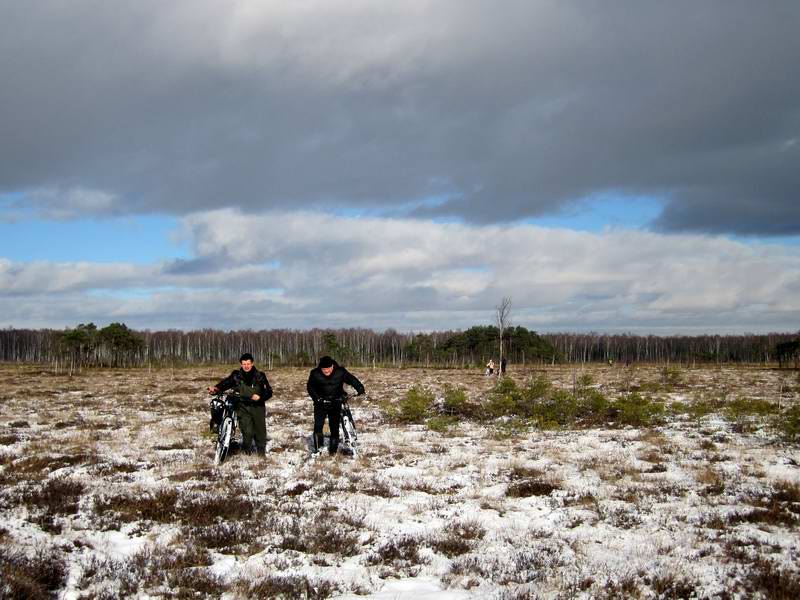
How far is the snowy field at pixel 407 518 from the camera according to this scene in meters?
6.49

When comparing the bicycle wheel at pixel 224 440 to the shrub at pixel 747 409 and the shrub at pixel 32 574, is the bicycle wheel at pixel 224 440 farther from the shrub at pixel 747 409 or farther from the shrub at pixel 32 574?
the shrub at pixel 747 409

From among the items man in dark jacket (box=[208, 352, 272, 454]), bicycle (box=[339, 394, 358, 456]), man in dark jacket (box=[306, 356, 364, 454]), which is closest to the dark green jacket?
man in dark jacket (box=[208, 352, 272, 454])

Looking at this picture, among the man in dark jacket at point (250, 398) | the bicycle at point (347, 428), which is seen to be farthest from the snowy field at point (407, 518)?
the man in dark jacket at point (250, 398)

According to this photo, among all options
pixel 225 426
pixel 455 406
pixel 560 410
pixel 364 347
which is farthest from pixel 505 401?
pixel 364 347

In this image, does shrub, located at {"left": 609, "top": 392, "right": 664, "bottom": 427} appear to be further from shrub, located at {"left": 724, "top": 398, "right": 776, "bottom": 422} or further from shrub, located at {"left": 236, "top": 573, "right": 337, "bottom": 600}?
shrub, located at {"left": 236, "top": 573, "right": 337, "bottom": 600}

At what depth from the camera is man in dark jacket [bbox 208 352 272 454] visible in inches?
527

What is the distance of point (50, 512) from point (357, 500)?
15.4ft

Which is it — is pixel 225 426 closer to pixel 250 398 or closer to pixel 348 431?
pixel 250 398

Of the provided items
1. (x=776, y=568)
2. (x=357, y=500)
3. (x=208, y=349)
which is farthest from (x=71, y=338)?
(x=776, y=568)

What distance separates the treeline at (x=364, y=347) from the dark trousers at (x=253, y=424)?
6531cm

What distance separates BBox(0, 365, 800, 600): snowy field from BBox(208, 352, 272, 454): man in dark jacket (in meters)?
0.53

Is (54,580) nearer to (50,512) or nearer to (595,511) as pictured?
(50,512)

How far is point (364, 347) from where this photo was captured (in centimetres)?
13812

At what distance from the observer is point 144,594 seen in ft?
20.4
